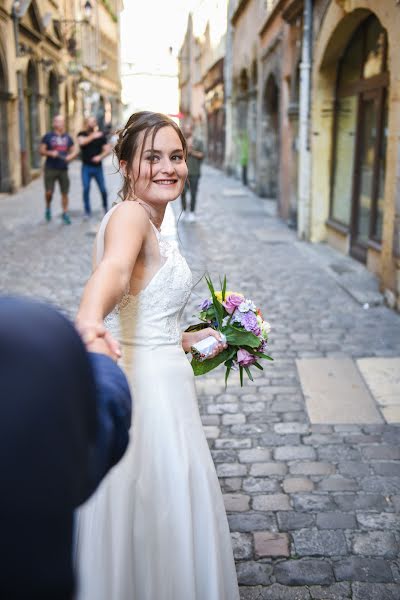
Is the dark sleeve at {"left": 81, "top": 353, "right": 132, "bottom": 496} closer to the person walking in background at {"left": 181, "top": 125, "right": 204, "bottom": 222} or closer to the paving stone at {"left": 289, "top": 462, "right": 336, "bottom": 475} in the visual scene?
the paving stone at {"left": 289, "top": 462, "right": 336, "bottom": 475}

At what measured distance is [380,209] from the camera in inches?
356

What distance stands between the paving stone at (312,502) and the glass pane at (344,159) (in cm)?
762

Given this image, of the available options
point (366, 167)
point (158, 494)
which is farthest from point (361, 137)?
point (158, 494)

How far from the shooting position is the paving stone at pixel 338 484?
11.8 ft

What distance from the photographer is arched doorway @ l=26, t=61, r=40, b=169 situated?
23547mm

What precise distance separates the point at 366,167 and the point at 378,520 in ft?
23.7

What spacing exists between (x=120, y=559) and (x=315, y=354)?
405cm

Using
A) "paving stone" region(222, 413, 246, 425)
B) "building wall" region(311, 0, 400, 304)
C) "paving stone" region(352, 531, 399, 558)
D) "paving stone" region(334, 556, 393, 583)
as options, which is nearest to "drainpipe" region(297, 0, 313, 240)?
"building wall" region(311, 0, 400, 304)

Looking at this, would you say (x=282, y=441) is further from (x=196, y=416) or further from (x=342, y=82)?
(x=342, y=82)

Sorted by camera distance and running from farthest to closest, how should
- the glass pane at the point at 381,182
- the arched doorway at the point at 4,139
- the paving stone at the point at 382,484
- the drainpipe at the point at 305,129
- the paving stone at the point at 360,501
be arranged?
the arched doorway at the point at 4,139
the drainpipe at the point at 305,129
the glass pane at the point at 381,182
the paving stone at the point at 382,484
the paving stone at the point at 360,501

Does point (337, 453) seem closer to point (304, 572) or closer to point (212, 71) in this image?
point (304, 572)

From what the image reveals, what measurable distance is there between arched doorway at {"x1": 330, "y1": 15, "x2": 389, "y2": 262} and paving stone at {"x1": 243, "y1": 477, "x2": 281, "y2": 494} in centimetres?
578

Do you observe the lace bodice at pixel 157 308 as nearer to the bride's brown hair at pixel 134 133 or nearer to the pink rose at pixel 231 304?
the bride's brown hair at pixel 134 133

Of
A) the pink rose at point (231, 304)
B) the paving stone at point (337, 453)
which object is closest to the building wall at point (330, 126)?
the paving stone at point (337, 453)
